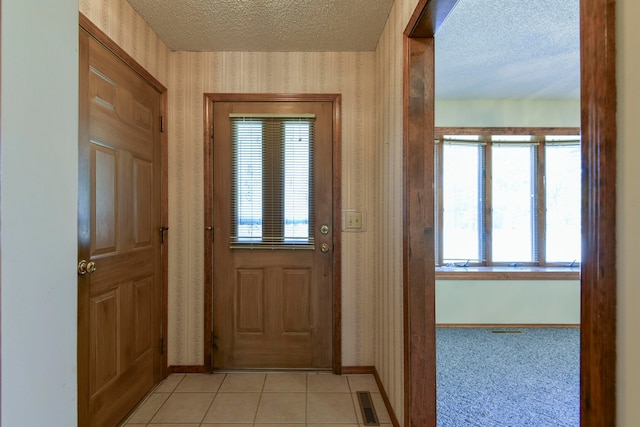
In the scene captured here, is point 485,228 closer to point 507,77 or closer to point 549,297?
point 549,297

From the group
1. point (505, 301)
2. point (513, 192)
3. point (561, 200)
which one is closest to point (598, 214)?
point (505, 301)

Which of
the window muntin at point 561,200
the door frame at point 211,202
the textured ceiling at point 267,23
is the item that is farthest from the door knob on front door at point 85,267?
the window muntin at point 561,200

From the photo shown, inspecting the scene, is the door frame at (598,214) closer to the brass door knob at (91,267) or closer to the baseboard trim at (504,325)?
the brass door knob at (91,267)

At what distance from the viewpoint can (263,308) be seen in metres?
2.51

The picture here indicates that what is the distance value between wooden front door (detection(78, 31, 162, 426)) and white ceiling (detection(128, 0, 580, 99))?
1.61ft

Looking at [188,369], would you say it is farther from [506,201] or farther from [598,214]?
[506,201]

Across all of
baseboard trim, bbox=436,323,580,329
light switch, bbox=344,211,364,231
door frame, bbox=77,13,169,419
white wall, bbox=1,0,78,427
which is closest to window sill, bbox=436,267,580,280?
Result: baseboard trim, bbox=436,323,580,329

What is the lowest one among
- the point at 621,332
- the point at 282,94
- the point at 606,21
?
the point at 621,332

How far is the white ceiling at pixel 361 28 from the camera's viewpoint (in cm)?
200

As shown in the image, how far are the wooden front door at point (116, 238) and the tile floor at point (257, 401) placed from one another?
0.56 ft

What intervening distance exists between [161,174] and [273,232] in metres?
0.90

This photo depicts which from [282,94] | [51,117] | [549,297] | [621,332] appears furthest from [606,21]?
[549,297]

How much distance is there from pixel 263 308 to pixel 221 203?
2.82ft

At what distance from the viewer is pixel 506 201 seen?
3.76 meters
